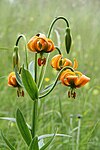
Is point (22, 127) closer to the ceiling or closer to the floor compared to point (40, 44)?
closer to the floor

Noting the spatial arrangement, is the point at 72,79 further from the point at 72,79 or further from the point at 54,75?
the point at 54,75

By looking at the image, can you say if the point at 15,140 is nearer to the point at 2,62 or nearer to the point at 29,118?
the point at 29,118

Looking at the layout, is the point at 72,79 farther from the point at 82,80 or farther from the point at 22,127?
the point at 22,127

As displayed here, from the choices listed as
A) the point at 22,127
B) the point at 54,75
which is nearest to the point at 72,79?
the point at 22,127

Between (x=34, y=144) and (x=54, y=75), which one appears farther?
(x=54, y=75)

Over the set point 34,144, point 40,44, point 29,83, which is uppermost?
point 40,44

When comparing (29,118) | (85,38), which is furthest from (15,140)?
(85,38)

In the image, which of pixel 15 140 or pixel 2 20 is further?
pixel 2 20

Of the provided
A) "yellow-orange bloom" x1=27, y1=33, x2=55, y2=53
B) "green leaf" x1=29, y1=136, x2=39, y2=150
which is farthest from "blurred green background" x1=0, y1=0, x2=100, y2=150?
"green leaf" x1=29, y1=136, x2=39, y2=150
